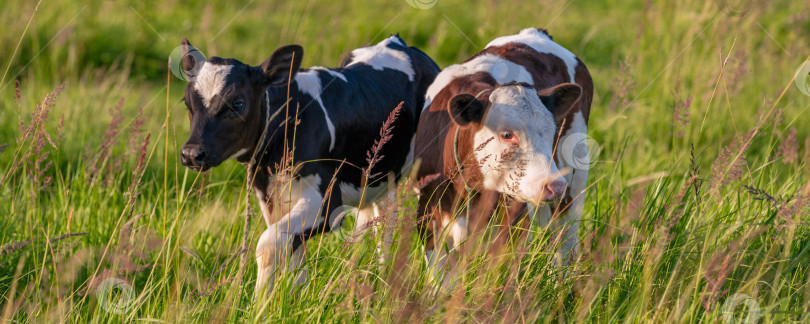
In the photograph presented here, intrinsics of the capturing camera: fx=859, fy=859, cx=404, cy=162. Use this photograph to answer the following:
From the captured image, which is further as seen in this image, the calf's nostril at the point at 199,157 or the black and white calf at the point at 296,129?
the black and white calf at the point at 296,129

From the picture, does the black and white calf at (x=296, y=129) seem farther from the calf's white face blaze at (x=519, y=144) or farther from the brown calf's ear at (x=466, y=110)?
the calf's white face blaze at (x=519, y=144)

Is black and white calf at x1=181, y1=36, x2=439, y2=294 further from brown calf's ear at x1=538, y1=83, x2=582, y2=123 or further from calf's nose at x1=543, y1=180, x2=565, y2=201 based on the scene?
brown calf's ear at x1=538, y1=83, x2=582, y2=123

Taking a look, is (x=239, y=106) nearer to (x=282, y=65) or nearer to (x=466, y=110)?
(x=282, y=65)

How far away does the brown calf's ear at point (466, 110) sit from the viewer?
136 inches

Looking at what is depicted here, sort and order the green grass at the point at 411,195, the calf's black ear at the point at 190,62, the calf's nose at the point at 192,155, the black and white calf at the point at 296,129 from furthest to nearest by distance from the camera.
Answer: the calf's black ear at the point at 190,62 < the black and white calf at the point at 296,129 < the calf's nose at the point at 192,155 < the green grass at the point at 411,195

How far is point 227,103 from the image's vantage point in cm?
369

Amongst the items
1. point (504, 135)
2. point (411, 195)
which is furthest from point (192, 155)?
point (504, 135)

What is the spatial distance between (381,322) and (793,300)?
5.44 ft

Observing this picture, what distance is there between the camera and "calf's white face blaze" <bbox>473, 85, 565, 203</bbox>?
3.33m

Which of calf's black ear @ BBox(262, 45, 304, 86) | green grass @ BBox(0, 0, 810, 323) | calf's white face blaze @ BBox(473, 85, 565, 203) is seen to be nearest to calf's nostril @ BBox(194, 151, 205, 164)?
green grass @ BBox(0, 0, 810, 323)

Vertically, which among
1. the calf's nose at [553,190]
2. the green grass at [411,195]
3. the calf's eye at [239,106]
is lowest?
the green grass at [411,195]

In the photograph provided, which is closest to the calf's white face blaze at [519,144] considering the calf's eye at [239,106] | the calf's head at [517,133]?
the calf's head at [517,133]

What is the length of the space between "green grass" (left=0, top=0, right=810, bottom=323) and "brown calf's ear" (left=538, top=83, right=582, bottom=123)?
47 cm

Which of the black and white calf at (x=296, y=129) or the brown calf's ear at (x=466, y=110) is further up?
the brown calf's ear at (x=466, y=110)
